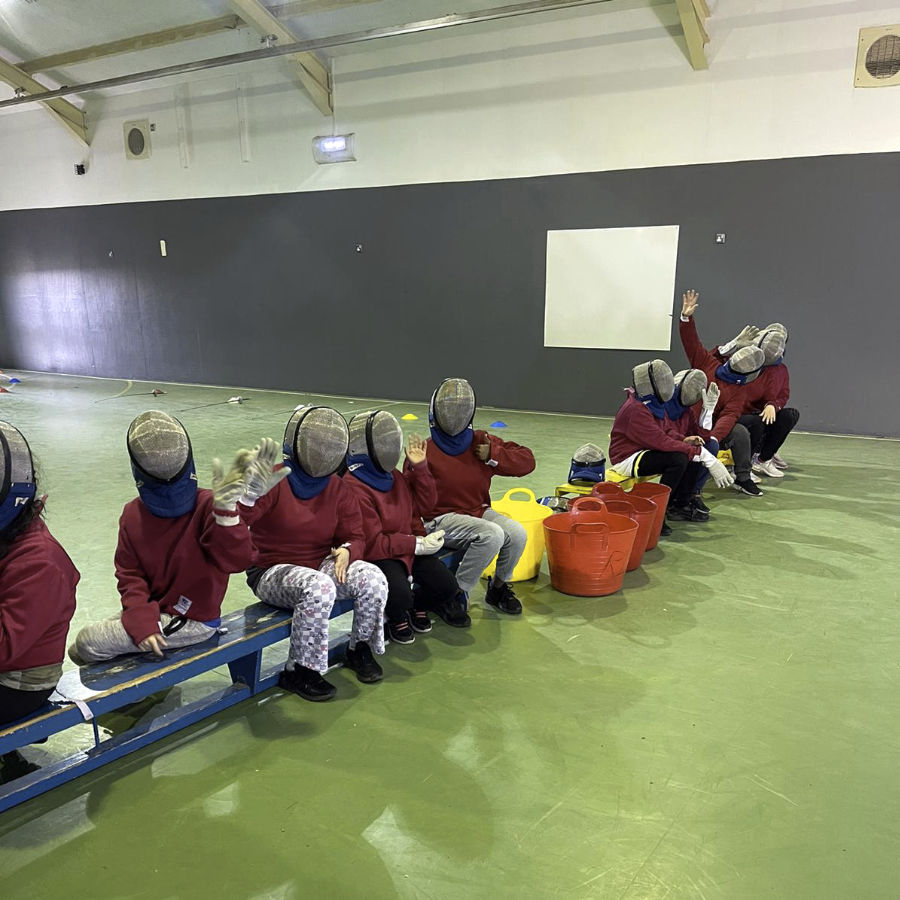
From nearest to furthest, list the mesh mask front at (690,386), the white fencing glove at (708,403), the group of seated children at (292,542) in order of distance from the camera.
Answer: the group of seated children at (292,542)
the mesh mask front at (690,386)
the white fencing glove at (708,403)

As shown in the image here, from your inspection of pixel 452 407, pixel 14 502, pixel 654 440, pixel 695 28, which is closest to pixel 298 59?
pixel 695 28

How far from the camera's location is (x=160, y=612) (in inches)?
92.8

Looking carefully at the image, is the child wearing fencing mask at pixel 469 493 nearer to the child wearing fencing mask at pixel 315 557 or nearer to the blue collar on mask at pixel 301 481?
the child wearing fencing mask at pixel 315 557

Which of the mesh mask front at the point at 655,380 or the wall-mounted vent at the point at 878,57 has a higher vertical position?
the wall-mounted vent at the point at 878,57

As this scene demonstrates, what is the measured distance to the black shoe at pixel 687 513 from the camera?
478cm

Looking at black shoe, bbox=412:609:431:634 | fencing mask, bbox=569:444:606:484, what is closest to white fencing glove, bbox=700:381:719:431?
fencing mask, bbox=569:444:606:484

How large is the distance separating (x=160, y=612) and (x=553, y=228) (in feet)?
23.8

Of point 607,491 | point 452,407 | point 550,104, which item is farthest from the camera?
point 550,104

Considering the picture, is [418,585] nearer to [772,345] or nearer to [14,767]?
[14,767]

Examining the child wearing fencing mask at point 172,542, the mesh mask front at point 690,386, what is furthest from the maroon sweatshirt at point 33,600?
the mesh mask front at point 690,386

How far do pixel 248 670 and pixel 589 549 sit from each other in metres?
1.67

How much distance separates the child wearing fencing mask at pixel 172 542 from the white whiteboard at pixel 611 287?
6.67 m

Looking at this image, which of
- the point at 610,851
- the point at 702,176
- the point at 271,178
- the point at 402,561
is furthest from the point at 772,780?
the point at 271,178

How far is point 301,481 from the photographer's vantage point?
272 cm
